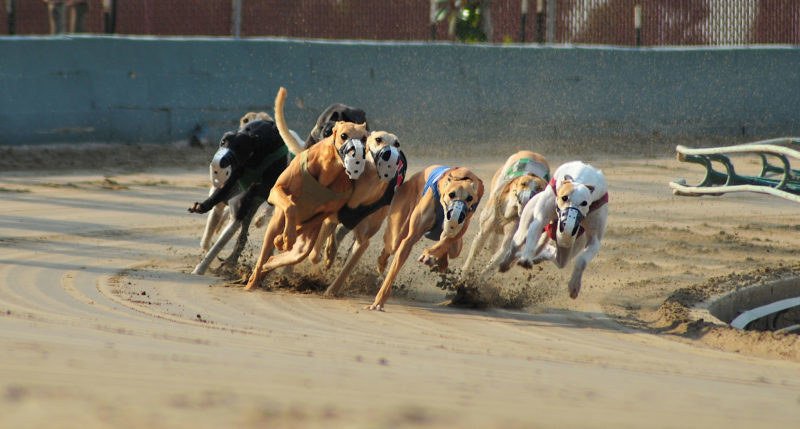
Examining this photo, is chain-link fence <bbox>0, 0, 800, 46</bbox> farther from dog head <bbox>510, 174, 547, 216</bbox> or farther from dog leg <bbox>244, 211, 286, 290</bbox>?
dog head <bbox>510, 174, 547, 216</bbox>

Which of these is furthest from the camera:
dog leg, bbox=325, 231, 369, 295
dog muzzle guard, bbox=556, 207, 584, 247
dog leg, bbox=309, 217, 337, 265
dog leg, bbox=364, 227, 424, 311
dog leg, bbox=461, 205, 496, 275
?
dog leg, bbox=461, 205, 496, 275

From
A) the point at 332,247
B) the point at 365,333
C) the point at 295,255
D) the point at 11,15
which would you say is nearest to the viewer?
the point at 365,333

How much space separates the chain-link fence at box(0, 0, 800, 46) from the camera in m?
13.1

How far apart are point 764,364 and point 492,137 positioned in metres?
8.91

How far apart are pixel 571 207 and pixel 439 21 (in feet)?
29.2

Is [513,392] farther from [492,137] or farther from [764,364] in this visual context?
[492,137]

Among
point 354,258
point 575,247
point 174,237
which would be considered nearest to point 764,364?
point 575,247

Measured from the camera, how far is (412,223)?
258 inches

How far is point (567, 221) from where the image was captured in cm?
629

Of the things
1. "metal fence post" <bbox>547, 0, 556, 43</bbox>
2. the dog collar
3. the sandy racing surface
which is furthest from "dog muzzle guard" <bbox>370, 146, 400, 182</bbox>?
"metal fence post" <bbox>547, 0, 556, 43</bbox>

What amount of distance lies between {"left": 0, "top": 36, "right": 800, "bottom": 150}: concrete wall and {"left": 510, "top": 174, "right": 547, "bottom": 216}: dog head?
6457 mm

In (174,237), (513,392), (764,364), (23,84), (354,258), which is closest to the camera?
(513,392)

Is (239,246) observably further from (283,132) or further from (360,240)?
(360,240)

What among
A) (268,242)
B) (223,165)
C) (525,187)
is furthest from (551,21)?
(268,242)
